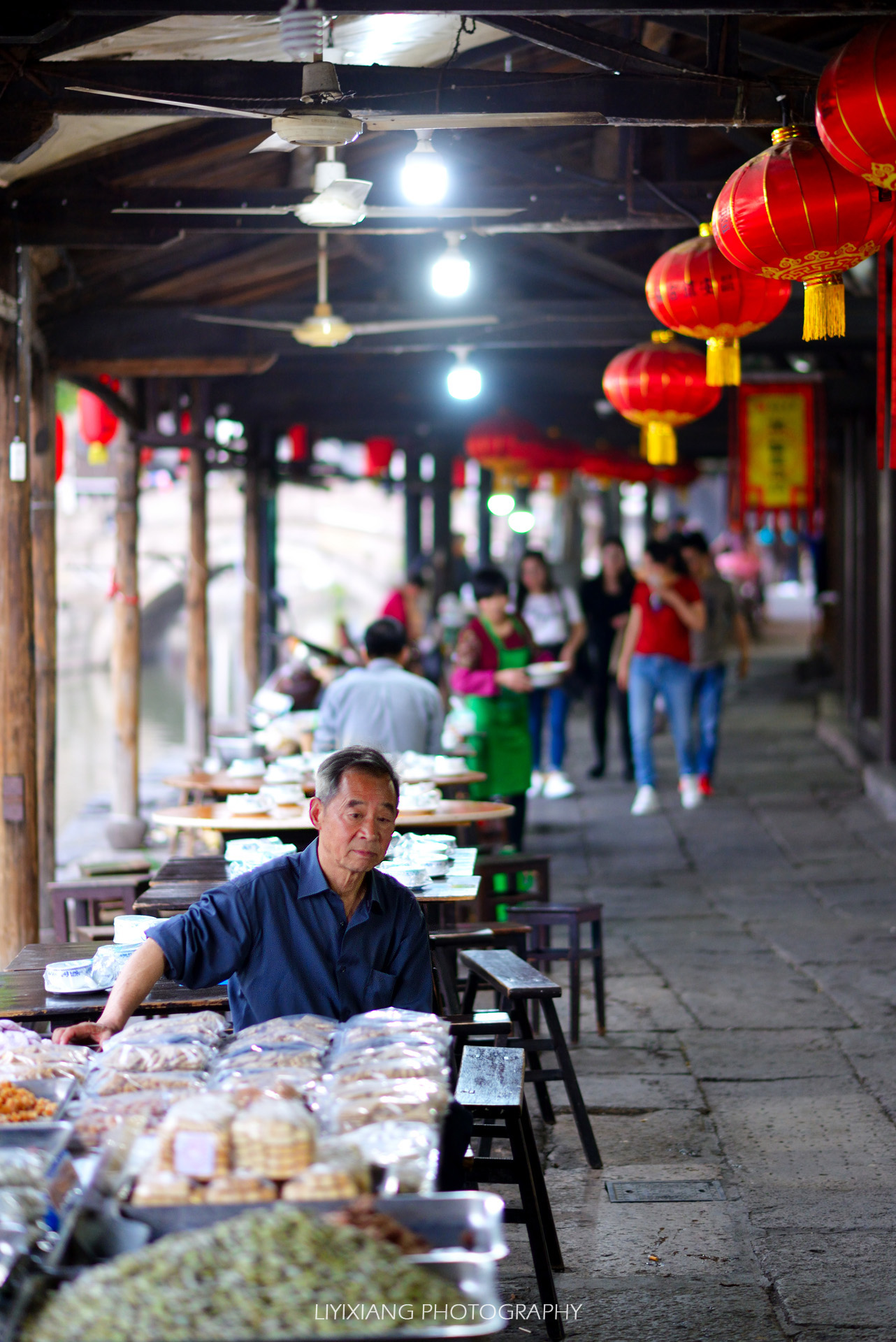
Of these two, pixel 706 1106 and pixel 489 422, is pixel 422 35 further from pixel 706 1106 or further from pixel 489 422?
pixel 489 422

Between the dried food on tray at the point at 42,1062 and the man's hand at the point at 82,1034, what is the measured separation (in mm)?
120

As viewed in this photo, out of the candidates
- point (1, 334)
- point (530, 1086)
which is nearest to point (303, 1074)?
point (530, 1086)

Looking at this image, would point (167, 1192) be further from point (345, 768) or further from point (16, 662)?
point (16, 662)

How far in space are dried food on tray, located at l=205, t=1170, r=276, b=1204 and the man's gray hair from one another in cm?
141

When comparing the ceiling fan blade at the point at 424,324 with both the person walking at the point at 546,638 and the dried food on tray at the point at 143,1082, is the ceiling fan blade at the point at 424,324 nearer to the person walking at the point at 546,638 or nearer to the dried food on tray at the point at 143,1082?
the person walking at the point at 546,638

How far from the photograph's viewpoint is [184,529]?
38.0 metres

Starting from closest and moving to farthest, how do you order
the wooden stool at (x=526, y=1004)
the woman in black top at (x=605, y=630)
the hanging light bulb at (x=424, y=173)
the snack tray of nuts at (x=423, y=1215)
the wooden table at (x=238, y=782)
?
the snack tray of nuts at (x=423, y=1215) → the wooden stool at (x=526, y=1004) → the hanging light bulb at (x=424, y=173) → the wooden table at (x=238, y=782) → the woman in black top at (x=605, y=630)

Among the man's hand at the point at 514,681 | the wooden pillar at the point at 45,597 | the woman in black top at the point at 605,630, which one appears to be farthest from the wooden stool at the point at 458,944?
the woman in black top at the point at 605,630

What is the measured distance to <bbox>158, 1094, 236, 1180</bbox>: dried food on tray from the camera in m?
2.35

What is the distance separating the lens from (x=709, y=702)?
12023 millimetres

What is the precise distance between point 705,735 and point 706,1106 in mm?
7214

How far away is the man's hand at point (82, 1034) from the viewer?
3262 millimetres

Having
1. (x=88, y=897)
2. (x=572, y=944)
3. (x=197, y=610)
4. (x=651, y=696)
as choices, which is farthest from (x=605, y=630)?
(x=88, y=897)

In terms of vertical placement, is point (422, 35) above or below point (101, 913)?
above
